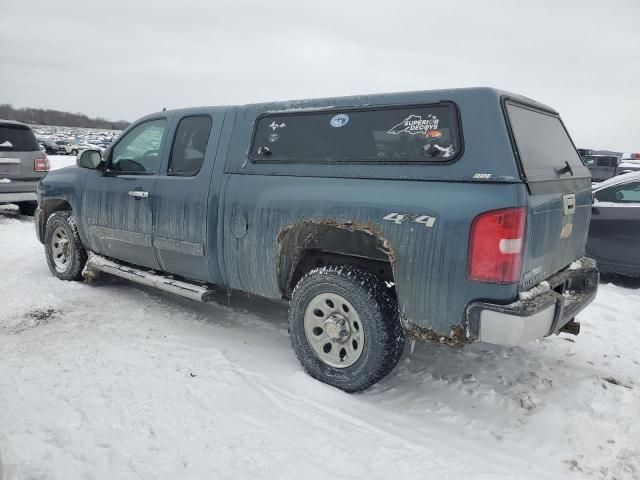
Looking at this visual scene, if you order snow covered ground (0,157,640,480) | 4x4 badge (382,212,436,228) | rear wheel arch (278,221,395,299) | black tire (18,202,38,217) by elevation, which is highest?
4x4 badge (382,212,436,228)

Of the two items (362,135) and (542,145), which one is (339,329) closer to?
(362,135)

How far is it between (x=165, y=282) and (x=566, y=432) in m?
3.30

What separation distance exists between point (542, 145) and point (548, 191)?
0.53 m

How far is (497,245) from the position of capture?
2607mm

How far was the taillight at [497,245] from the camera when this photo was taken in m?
2.59

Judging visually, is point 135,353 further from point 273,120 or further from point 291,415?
point 273,120

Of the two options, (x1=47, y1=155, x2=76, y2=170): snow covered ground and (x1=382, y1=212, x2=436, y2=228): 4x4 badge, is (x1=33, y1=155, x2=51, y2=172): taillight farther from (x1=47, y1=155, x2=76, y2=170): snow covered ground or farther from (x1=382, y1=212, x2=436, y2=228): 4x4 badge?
(x1=47, y1=155, x2=76, y2=170): snow covered ground

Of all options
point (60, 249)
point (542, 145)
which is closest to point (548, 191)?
point (542, 145)

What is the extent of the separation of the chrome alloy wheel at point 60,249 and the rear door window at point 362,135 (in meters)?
3.07

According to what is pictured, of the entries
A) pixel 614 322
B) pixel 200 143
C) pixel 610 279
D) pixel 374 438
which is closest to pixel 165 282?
pixel 200 143

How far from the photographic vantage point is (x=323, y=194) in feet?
10.6

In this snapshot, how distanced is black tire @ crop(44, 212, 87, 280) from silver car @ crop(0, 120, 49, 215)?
13.5 ft

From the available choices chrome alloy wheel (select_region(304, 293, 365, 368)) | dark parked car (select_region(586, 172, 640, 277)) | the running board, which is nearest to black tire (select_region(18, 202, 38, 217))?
the running board

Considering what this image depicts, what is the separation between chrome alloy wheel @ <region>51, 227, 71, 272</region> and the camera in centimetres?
555
